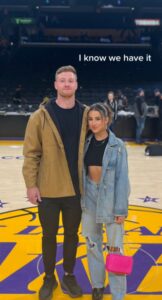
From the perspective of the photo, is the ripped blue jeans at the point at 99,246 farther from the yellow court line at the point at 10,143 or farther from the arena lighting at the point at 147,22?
the arena lighting at the point at 147,22

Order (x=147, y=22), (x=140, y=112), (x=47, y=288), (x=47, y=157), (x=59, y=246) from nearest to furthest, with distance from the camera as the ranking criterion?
(x=47, y=157) < (x=47, y=288) < (x=59, y=246) < (x=140, y=112) < (x=147, y=22)

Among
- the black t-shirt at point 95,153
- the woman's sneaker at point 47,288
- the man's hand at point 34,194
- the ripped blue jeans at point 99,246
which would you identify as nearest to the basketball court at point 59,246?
the woman's sneaker at point 47,288

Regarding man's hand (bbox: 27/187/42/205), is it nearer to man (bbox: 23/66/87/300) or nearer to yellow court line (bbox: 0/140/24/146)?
man (bbox: 23/66/87/300)

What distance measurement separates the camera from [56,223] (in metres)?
2.97

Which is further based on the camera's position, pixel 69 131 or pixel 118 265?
pixel 69 131

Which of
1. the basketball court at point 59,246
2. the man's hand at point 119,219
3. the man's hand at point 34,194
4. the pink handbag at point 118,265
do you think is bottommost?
the basketball court at point 59,246

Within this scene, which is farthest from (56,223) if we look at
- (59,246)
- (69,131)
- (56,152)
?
(59,246)

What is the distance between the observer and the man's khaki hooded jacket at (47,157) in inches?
112

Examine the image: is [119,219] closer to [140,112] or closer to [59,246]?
[59,246]

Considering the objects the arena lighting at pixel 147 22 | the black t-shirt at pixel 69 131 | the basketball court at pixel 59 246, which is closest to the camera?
the black t-shirt at pixel 69 131

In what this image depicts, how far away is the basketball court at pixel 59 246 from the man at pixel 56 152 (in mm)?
595

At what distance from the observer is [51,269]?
3.07 meters

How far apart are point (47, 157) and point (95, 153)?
319 mm

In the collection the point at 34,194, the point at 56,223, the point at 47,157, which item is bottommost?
the point at 56,223
